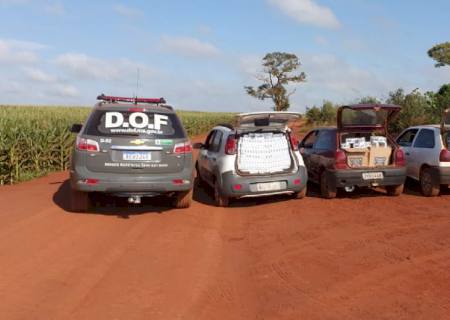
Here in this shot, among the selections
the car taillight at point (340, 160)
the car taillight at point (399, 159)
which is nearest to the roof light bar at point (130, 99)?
the car taillight at point (340, 160)

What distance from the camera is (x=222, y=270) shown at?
19.0ft

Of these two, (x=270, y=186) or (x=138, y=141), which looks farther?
(x=270, y=186)

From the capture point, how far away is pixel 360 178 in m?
10.4

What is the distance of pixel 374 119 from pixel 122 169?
5.70 metres

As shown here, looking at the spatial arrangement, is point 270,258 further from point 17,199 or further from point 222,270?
point 17,199

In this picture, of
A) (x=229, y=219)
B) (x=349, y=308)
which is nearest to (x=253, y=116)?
(x=229, y=219)

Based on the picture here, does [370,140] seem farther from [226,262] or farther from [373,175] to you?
[226,262]

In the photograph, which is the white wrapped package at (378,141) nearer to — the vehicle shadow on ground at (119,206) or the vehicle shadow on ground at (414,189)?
the vehicle shadow on ground at (414,189)

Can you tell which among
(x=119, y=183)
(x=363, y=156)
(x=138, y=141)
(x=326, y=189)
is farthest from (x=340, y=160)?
(x=119, y=183)

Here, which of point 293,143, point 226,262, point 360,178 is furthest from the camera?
point 360,178

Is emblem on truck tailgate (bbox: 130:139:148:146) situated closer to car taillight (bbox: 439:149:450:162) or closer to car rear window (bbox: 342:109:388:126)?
car rear window (bbox: 342:109:388:126)

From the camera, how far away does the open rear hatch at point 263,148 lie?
988 cm

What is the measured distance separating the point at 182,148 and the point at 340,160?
3.54m

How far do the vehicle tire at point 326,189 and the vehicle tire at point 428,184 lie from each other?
1.91 m
